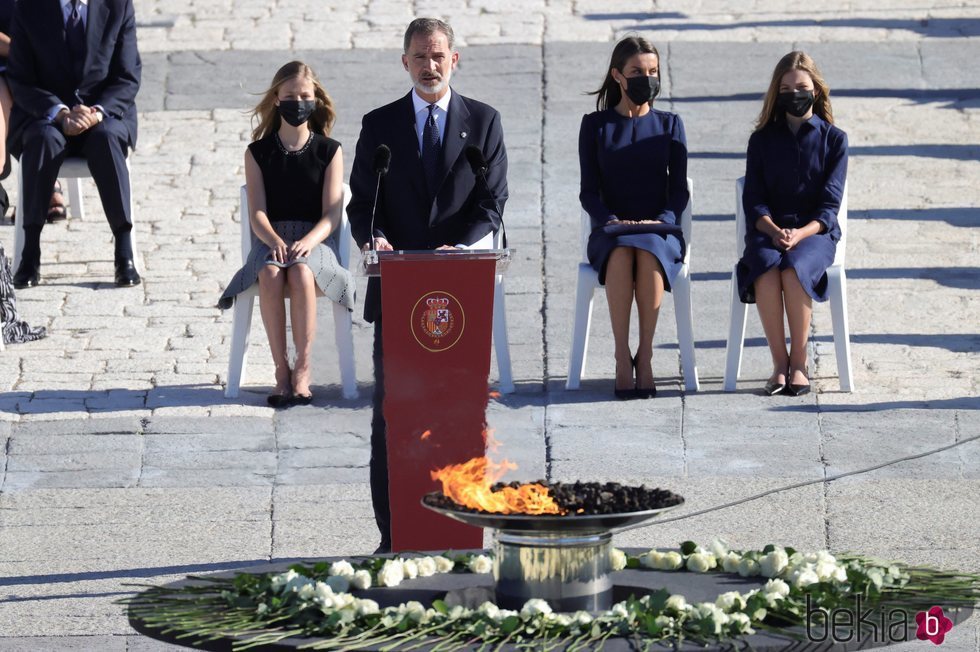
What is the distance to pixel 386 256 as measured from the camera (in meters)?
5.66

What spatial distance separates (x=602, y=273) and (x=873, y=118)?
5246 mm

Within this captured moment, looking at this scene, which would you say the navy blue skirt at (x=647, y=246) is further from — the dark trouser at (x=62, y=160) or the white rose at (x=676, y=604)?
the white rose at (x=676, y=604)

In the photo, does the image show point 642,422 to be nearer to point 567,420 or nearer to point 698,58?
point 567,420

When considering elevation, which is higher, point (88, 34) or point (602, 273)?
point (88, 34)

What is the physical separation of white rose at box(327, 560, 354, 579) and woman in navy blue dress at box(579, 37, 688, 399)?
4367mm

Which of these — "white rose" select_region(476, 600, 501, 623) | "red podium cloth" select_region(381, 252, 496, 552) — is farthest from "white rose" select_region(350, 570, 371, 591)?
"red podium cloth" select_region(381, 252, 496, 552)

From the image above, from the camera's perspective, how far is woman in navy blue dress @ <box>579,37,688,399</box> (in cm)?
853

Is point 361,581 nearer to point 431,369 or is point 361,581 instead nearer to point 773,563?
point 773,563

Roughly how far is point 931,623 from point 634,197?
16.1 ft

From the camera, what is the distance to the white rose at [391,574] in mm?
4211

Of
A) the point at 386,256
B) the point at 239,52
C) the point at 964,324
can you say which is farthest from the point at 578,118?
the point at 386,256

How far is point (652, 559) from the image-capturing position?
4395mm

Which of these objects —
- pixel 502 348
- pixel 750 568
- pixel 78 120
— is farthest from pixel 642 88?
pixel 750 568

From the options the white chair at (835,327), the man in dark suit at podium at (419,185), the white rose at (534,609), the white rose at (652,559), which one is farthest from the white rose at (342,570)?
the white chair at (835,327)
